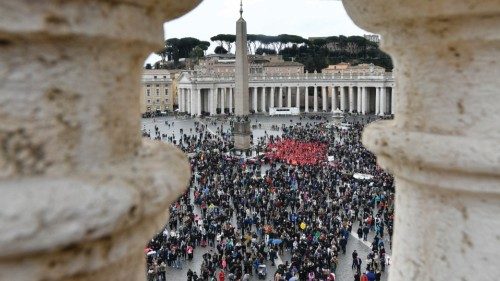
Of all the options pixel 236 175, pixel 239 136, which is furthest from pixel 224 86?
pixel 236 175

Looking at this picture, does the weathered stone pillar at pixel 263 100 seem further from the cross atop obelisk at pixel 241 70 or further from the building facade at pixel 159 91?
the cross atop obelisk at pixel 241 70

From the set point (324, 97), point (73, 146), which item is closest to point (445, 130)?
point (73, 146)

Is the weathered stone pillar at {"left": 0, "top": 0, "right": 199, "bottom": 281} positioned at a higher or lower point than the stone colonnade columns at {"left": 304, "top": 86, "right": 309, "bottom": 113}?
higher

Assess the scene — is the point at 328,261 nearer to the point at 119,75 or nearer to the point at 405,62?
the point at 405,62

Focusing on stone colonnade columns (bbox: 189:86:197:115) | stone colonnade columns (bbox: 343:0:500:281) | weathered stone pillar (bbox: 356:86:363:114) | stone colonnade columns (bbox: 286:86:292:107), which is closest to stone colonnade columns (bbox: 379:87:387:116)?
weathered stone pillar (bbox: 356:86:363:114)

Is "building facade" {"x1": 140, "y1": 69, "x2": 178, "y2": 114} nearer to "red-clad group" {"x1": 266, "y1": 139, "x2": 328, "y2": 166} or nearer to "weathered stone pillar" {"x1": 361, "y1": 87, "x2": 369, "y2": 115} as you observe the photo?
"weathered stone pillar" {"x1": 361, "y1": 87, "x2": 369, "y2": 115}

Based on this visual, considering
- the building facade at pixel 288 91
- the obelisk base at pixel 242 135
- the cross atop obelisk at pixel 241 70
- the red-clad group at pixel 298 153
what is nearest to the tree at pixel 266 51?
the building facade at pixel 288 91
